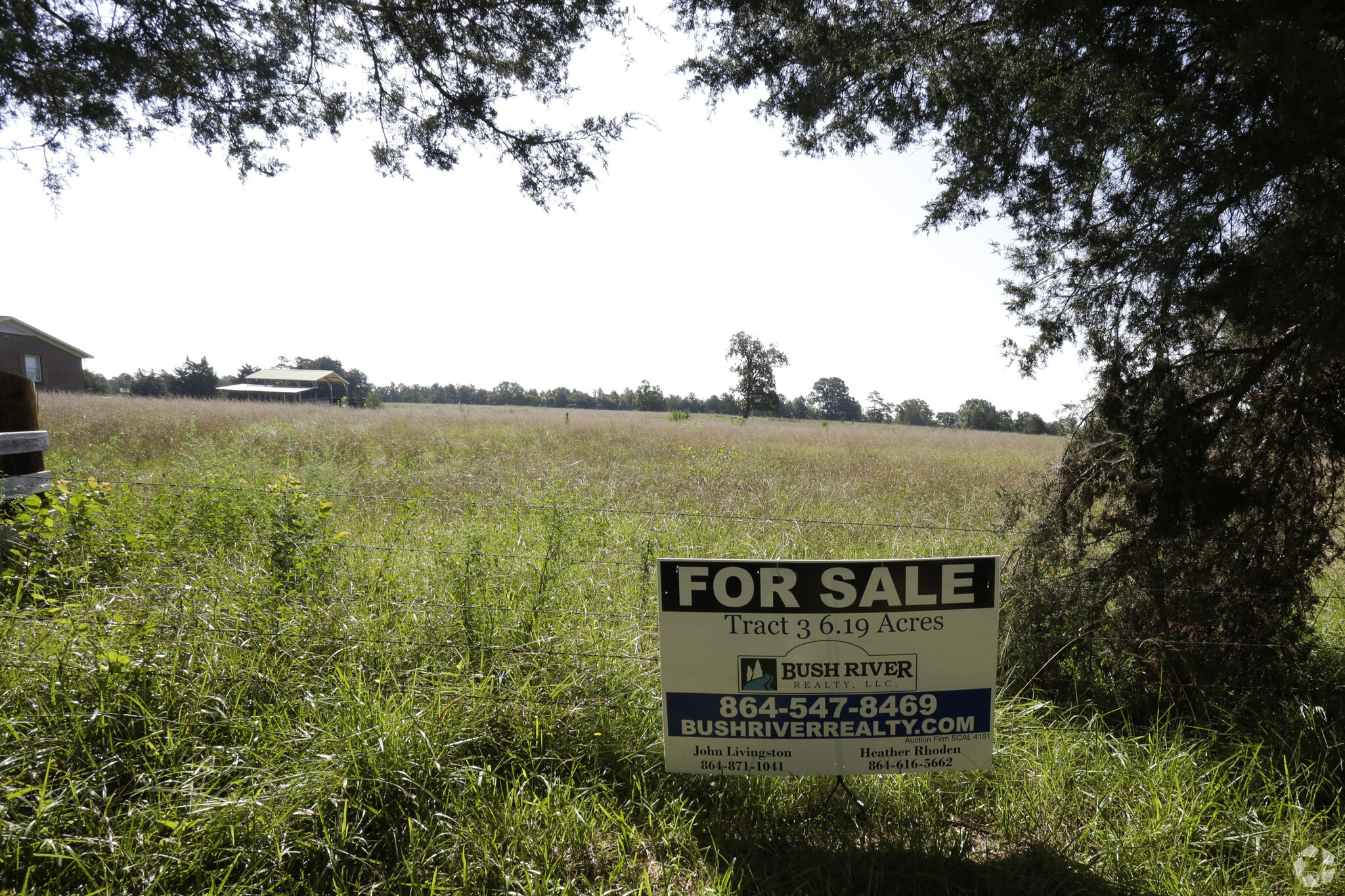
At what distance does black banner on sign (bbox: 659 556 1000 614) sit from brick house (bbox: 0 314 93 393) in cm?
3640

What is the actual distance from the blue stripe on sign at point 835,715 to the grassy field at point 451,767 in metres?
0.35

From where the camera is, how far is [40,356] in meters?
29.8

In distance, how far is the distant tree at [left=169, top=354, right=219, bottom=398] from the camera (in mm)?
52938

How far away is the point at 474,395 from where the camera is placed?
9362 cm

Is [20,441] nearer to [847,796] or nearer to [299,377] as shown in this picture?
[847,796]

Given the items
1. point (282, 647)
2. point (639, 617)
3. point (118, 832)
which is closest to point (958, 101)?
point (639, 617)

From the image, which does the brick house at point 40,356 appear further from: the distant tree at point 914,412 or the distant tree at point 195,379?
the distant tree at point 914,412

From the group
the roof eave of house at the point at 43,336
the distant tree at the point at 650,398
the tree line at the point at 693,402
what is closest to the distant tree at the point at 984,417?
the tree line at the point at 693,402

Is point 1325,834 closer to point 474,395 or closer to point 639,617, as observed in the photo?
point 639,617

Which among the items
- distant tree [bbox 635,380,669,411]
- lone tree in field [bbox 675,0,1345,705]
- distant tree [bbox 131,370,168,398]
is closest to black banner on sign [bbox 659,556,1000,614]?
lone tree in field [bbox 675,0,1345,705]

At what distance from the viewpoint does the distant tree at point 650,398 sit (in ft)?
254

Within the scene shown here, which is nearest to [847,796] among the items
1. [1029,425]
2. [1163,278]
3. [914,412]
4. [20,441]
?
[1163,278]

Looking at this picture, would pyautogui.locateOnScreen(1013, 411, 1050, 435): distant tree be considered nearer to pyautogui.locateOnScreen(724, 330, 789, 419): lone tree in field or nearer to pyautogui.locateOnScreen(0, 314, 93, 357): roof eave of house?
pyautogui.locateOnScreen(724, 330, 789, 419): lone tree in field

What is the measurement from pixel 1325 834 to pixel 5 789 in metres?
4.54
